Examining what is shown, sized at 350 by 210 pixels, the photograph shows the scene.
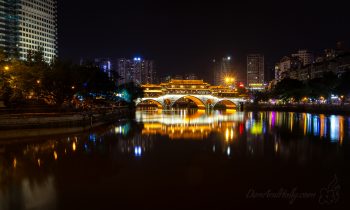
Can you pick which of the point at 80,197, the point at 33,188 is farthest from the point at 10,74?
the point at 80,197

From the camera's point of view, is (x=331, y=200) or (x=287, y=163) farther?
(x=287, y=163)

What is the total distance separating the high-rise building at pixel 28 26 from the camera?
102m

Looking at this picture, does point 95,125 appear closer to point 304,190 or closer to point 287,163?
point 287,163

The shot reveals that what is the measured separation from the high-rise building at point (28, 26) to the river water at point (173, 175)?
283 feet

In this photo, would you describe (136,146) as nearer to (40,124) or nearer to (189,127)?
(40,124)

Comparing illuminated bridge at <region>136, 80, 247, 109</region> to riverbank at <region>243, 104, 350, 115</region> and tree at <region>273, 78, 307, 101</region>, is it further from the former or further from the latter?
riverbank at <region>243, 104, 350, 115</region>

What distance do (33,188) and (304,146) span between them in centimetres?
1812

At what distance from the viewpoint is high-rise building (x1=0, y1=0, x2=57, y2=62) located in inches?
4033

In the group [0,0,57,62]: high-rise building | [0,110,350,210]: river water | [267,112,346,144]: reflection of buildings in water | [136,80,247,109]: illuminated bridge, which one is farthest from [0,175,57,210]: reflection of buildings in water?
[136,80,247,109]: illuminated bridge

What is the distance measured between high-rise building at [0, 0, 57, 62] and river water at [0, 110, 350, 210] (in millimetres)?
86252

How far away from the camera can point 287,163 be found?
57.8ft

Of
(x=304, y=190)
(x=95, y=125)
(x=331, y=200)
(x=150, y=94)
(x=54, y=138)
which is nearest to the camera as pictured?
(x=331, y=200)

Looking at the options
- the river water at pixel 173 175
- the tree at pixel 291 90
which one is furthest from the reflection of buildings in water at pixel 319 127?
the tree at pixel 291 90

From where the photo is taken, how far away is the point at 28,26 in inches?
4343
